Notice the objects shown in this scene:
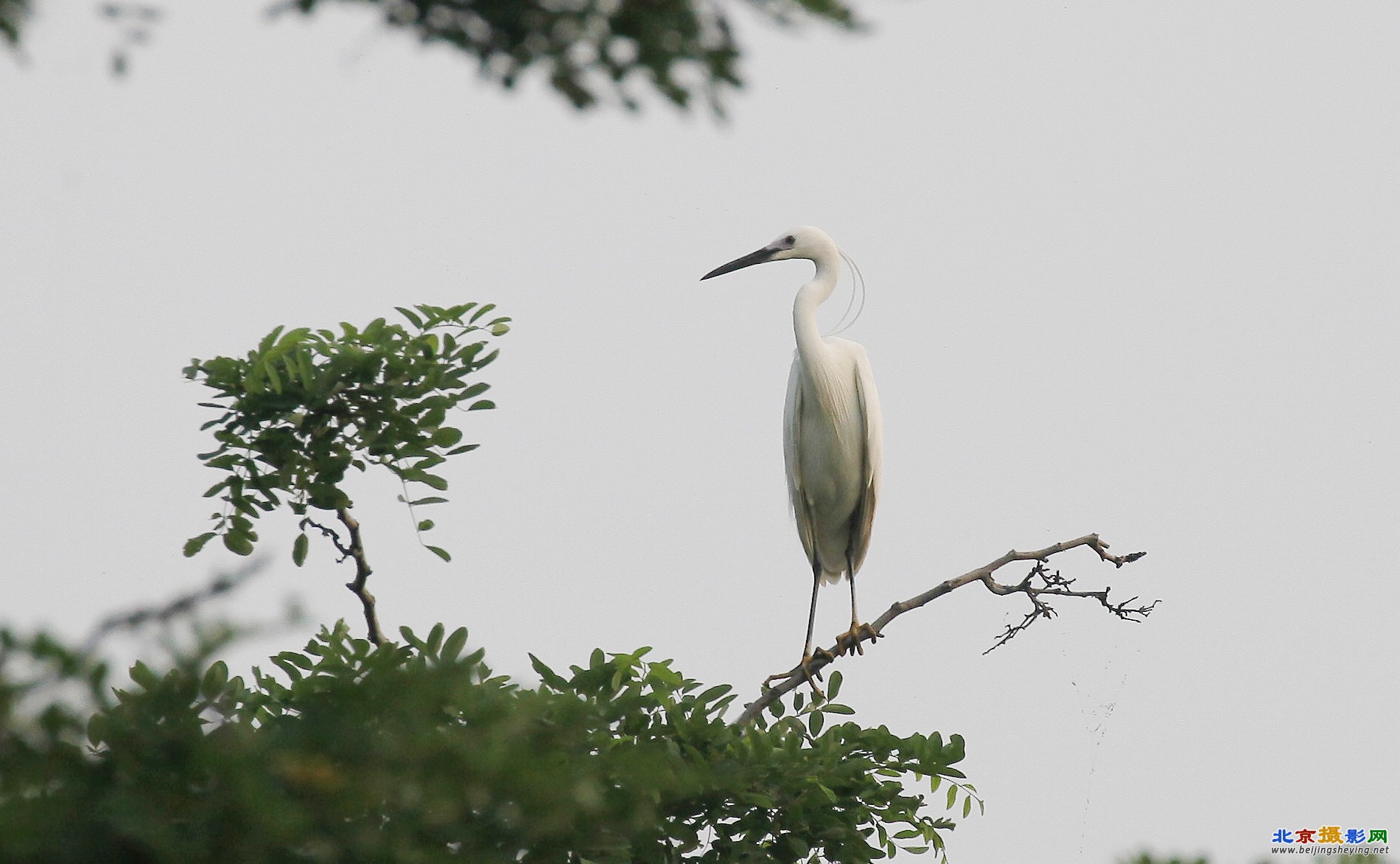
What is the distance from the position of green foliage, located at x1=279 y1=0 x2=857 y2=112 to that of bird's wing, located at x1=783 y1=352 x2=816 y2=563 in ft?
16.1

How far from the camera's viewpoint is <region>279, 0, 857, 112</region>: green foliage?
170 cm

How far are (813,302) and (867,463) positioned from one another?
857mm

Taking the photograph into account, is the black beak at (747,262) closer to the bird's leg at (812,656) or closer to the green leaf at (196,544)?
the bird's leg at (812,656)

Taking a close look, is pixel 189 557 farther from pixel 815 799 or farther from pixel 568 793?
pixel 568 793

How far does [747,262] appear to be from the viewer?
7051 mm

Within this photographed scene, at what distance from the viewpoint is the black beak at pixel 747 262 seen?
7.03 m

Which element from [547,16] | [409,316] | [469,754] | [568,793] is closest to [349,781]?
[469,754]

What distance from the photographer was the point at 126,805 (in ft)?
4.58

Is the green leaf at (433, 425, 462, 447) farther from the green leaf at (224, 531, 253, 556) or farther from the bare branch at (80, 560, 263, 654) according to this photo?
the bare branch at (80, 560, 263, 654)

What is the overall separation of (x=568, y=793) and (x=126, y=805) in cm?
49

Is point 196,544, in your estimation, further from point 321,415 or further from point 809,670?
point 809,670

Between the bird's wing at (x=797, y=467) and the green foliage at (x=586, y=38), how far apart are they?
490 centimetres

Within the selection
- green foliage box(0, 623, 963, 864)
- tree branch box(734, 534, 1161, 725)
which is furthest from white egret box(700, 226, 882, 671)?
green foliage box(0, 623, 963, 864)

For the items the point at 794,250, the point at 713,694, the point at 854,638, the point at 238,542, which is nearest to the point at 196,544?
the point at 238,542
